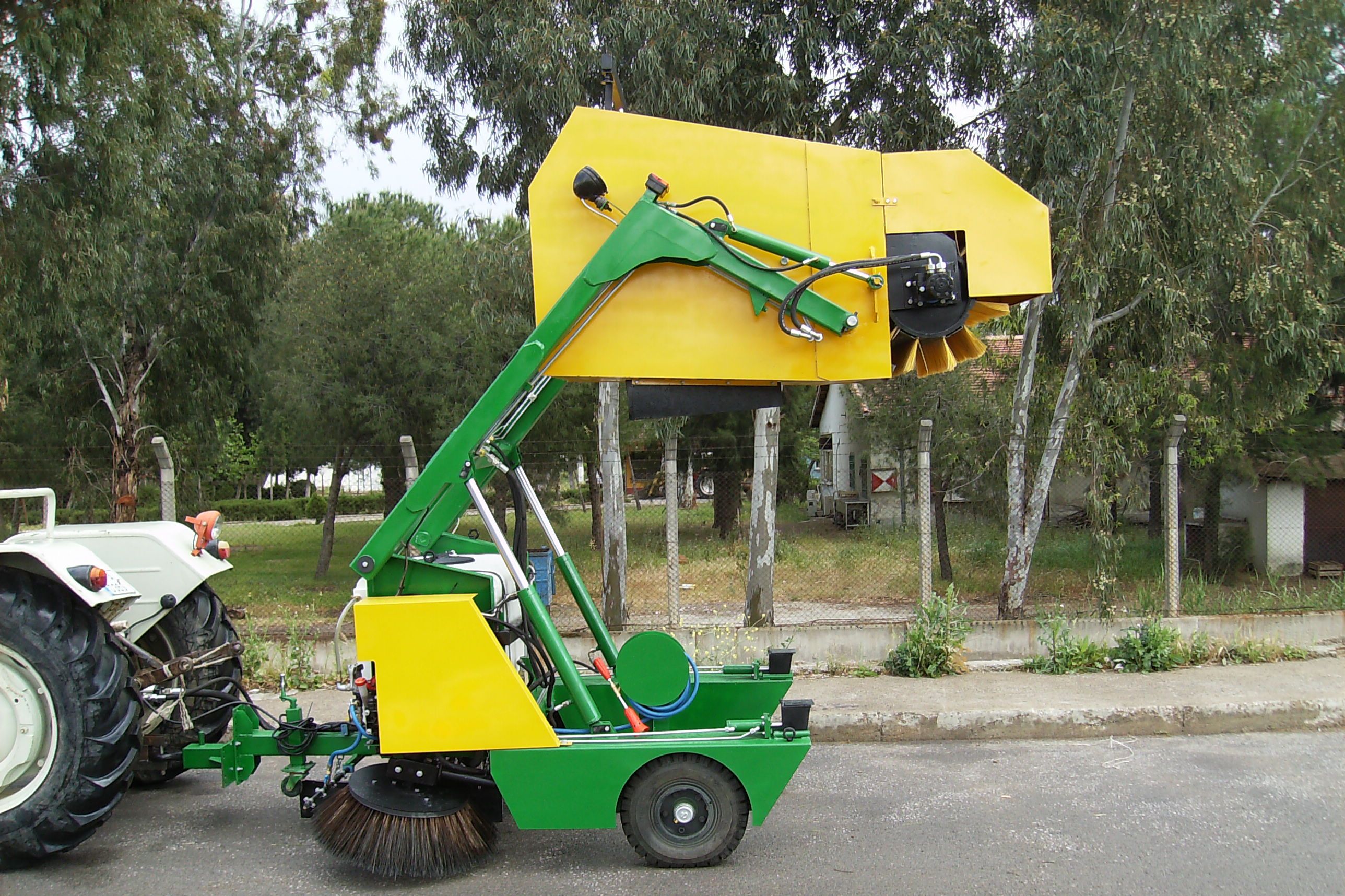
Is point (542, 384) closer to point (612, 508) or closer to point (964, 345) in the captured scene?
point (964, 345)

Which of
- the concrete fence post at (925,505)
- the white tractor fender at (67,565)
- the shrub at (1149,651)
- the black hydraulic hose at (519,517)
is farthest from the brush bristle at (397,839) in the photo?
the shrub at (1149,651)

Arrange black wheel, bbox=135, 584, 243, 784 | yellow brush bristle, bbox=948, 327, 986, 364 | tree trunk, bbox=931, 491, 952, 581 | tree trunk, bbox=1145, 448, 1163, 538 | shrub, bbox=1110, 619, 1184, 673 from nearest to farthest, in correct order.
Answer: yellow brush bristle, bbox=948, 327, 986, 364, black wheel, bbox=135, 584, 243, 784, shrub, bbox=1110, 619, 1184, 673, tree trunk, bbox=931, 491, 952, 581, tree trunk, bbox=1145, 448, 1163, 538

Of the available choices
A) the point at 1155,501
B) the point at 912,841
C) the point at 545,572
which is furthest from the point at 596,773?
the point at 1155,501

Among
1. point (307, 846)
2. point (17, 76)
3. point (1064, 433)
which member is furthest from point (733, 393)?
point (17, 76)

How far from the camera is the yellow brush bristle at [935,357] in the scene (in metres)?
4.51

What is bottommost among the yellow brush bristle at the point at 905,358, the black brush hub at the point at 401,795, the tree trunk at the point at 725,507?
the black brush hub at the point at 401,795

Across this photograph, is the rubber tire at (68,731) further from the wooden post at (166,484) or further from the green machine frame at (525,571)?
the wooden post at (166,484)

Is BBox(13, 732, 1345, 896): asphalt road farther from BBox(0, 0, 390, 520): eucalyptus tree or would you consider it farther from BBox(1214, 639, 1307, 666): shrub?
BBox(0, 0, 390, 520): eucalyptus tree

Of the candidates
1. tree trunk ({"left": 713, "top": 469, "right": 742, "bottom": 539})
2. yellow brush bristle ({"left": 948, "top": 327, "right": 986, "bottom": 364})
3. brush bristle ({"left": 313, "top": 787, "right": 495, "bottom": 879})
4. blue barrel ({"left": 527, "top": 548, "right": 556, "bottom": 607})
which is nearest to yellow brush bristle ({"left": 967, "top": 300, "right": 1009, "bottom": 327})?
yellow brush bristle ({"left": 948, "top": 327, "right": 986, "bottom": 364})

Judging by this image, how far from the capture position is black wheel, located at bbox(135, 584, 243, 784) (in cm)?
521

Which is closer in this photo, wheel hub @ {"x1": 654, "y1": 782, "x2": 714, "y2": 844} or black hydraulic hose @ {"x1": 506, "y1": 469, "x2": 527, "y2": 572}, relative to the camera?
wheel hub @ {"x1": 654, "y1": 782, "x2": 714, "y2": 844}

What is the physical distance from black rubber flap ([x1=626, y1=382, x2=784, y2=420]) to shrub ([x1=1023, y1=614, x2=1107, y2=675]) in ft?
14.9

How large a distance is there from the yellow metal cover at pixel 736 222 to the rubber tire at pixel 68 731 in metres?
2.41

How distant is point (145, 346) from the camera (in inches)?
690
